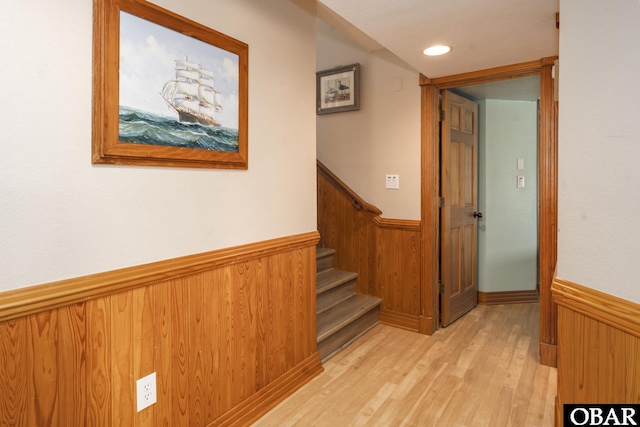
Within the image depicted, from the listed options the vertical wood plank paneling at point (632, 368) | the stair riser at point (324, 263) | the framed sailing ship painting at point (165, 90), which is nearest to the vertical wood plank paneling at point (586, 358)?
the vertical wood plank paneling at point (632, 368)

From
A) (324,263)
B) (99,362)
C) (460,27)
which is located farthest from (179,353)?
(460,27)

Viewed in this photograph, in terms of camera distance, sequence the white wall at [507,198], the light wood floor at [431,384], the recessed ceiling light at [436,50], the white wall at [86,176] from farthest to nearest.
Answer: the white wall at [507,198]
the recessed ceiling light at [436,50]
the light wood floor at [431,384]
the white wall at [86,176]

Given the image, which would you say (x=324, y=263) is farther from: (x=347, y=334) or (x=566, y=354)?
(x=566, y=354)

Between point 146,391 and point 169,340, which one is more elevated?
point 169,340

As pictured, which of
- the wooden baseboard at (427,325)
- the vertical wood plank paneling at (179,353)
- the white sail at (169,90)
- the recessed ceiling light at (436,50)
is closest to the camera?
the white sail at (169,90)

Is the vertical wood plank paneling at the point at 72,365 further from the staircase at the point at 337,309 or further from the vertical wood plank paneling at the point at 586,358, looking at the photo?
the vertical wood plank paneling at the point at 586,358

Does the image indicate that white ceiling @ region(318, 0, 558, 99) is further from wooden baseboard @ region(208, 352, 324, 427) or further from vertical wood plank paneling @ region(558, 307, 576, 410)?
wooden baseboard @ region(208, 352, 324, 427)

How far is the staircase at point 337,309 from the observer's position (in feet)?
8.86

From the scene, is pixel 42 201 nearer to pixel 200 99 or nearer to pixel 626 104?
pixel 200 99

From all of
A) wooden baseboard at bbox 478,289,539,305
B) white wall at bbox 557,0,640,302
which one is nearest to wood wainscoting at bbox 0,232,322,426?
white wall at bbox 557,0,640,302

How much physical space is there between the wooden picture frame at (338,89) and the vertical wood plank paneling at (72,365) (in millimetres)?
2730

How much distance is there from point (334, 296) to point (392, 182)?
1100 mm

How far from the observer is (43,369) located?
1.20 meters

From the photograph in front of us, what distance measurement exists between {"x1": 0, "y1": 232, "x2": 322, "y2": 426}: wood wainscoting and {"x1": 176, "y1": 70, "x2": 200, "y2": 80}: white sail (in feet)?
2.51
